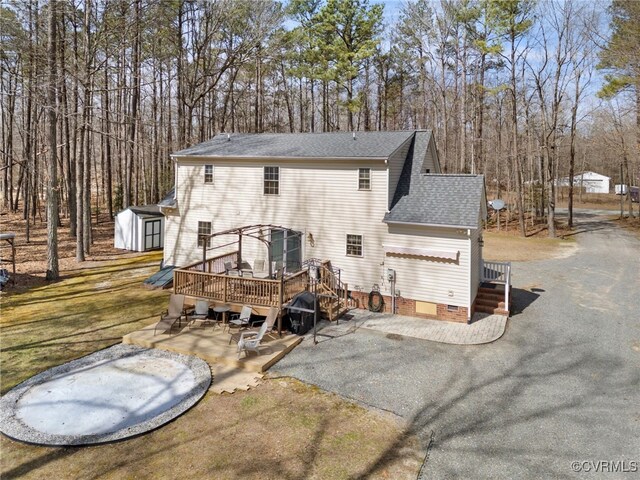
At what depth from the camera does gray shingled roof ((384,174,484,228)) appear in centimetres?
1334

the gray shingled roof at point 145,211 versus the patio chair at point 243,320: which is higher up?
the gray shingled roof at point 145,211

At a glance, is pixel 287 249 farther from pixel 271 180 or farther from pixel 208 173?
pixel 208 173

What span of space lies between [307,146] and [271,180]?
2.03 metres

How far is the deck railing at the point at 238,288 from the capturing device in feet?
39.4

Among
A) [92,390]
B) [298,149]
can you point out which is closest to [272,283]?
[92,390]

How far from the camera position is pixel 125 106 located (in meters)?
35.7

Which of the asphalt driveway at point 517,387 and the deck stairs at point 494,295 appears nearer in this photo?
the asphalt driveway at point 517,387

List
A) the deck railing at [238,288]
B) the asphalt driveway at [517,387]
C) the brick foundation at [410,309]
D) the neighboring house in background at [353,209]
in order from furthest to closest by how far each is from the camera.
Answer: the neighboring house in background at [353,209], the brick foundation at [410,309], the deck railing at [238,288], the asphalt driveway at [517,387]

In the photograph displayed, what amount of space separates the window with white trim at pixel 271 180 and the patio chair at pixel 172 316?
5.70 m

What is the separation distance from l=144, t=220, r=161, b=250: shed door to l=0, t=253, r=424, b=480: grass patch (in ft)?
42.9

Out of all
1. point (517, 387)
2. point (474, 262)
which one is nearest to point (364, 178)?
point (474, 262)

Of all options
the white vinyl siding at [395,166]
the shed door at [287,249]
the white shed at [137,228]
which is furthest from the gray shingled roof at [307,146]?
the white shed at [137,228]

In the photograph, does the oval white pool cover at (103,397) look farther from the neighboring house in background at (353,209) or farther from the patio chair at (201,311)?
the neighboring house in background at (353,209)

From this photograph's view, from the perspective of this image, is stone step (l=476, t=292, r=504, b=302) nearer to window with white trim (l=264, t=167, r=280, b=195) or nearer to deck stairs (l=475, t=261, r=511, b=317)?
deck stairs (l=475, t=261, r=511, b=317)
